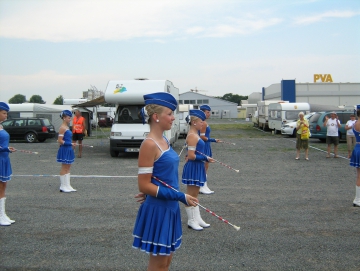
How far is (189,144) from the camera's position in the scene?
22.3ft

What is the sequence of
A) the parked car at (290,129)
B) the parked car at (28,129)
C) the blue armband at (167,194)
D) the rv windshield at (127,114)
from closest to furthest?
1. the blue armband at (167,194)
2. the rv windshield at (127,114)
3. the parked car at (28,129)
4. the parked car at (290,129)

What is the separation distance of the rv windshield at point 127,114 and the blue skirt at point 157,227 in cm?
1392

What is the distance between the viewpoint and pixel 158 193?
348cm

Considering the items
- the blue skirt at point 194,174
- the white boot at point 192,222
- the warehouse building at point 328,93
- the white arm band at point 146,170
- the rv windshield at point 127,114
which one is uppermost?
the warehouse building at point 328,93

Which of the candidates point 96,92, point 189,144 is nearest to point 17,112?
point 96,92

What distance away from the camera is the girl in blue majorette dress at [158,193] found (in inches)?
138

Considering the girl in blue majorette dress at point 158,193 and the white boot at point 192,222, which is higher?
the girl in blue majorette dress at point 158,193

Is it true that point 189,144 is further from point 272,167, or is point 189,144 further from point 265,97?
point 265,97

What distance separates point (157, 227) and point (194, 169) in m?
3.35

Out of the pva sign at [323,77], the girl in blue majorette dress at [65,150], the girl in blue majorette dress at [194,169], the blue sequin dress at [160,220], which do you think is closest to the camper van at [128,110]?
the girl in blue majorette dress at [65,150]

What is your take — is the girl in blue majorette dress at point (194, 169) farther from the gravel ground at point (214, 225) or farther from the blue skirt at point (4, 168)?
the blue skirt at point (4, 168)

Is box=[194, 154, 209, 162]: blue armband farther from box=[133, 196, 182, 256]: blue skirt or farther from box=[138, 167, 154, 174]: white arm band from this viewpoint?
box=[138, 167, 154, 174]: white arm band

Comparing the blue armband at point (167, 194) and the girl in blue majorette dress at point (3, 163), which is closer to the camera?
the blue armband at point (167, 194)

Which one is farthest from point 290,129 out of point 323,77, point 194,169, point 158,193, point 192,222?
point 323,77
